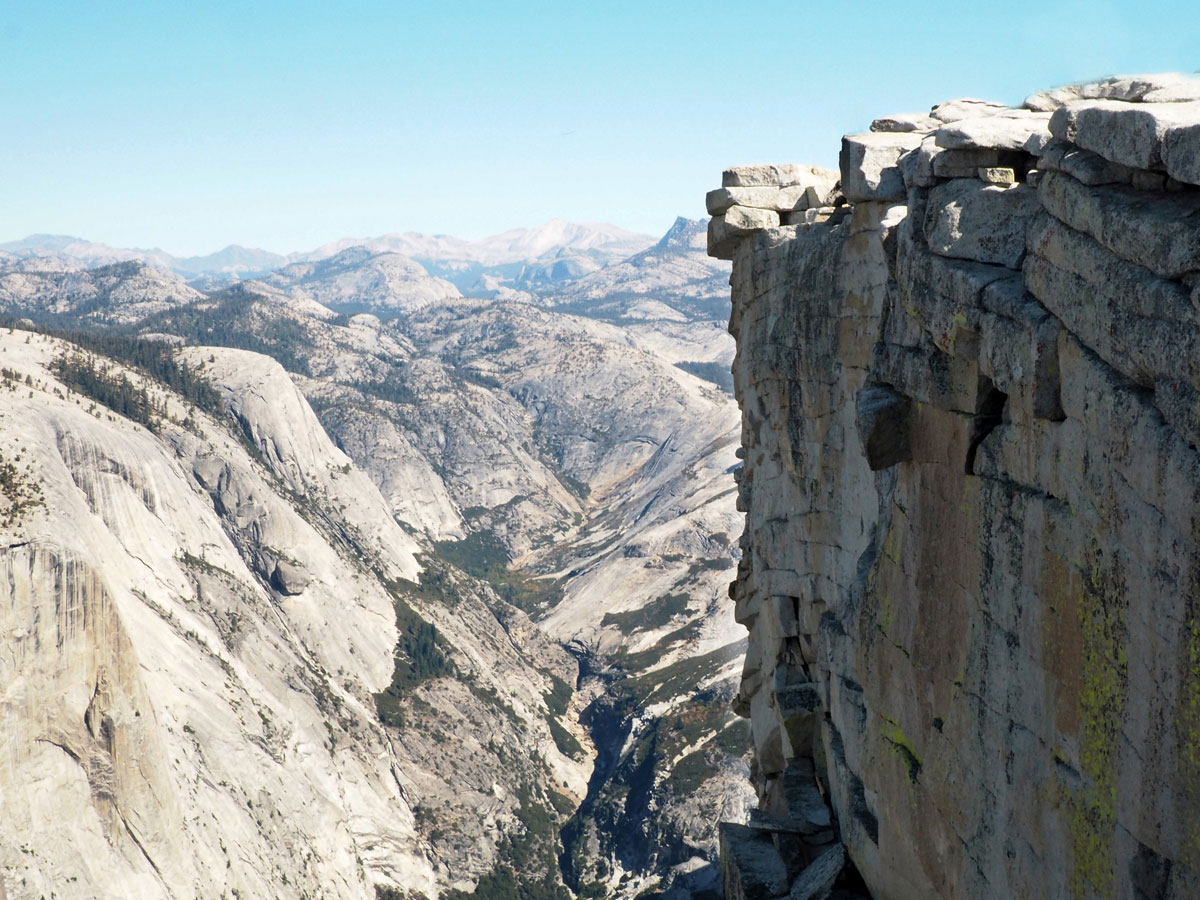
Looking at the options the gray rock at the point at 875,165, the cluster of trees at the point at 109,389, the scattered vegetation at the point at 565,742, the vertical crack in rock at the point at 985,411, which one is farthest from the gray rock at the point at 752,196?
the scattered vegetation at the point at 565,742

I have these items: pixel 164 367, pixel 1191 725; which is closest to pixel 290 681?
pixel 164 367

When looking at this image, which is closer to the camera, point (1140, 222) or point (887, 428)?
point (1140, 222)

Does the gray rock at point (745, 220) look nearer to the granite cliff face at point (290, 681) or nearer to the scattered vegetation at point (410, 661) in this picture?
the granite cliff face at point (290, 681)

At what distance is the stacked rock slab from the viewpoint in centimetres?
940

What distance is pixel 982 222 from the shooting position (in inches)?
513

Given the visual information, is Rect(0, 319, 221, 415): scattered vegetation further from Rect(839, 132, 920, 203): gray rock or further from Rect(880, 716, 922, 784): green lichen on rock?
Rect(880, 716, 922, 784): green lichen on rock

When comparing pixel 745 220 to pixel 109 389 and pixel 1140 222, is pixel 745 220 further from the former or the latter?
pixel 109 389

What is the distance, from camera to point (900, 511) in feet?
49.7

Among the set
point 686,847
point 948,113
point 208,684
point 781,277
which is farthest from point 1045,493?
point 686,847

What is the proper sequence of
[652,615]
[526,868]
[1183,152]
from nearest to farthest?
[1183,152], [526,868], [652,615]

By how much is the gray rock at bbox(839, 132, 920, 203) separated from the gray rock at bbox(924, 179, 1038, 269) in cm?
355

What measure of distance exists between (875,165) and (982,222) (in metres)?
5.16

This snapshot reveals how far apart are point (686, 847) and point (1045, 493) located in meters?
110

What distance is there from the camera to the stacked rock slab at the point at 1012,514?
30.8 ft
